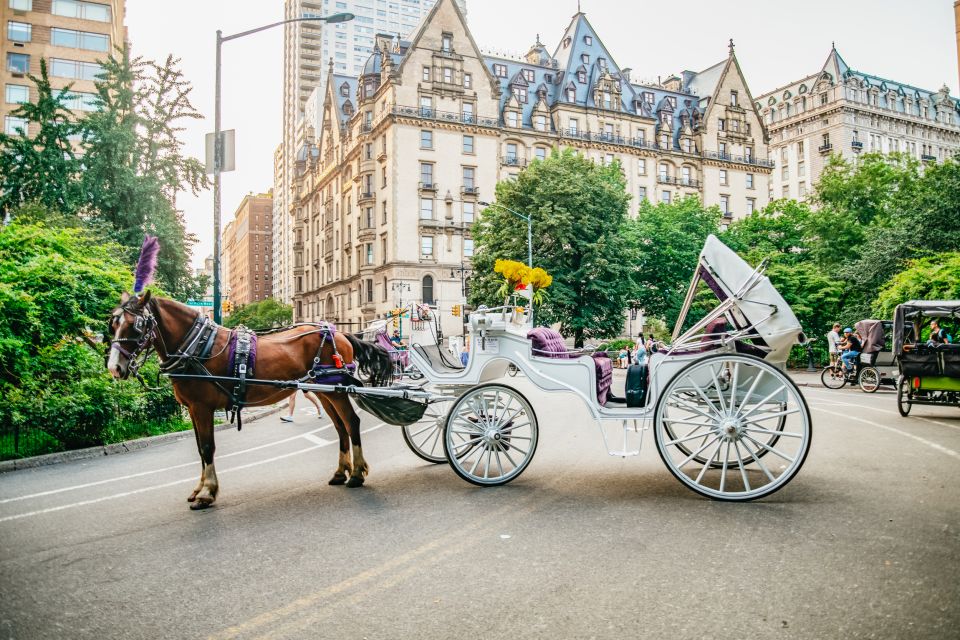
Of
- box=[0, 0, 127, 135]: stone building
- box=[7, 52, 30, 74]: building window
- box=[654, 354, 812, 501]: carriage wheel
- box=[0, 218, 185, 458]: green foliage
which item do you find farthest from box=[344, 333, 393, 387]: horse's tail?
box=[7, 52, 30, 74]: building window

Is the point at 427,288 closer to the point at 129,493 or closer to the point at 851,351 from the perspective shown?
→ the point at 851,351

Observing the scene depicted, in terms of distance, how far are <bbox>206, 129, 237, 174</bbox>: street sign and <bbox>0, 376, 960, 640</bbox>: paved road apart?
8.91m

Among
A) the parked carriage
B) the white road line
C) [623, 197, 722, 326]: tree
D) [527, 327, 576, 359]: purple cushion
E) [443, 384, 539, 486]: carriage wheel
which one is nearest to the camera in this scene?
[443, 384, 539, 486]: carriage wheel

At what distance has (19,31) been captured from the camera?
55500 millimetres

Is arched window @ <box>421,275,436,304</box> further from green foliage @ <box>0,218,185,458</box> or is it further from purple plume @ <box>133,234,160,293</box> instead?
purple plume @ <box>133,234,160,293</box>

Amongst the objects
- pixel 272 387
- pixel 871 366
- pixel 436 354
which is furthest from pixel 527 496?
pixel 871 366

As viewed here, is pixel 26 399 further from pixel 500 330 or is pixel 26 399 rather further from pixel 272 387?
pixel 500 330

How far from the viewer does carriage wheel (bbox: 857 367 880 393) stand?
70.6ft

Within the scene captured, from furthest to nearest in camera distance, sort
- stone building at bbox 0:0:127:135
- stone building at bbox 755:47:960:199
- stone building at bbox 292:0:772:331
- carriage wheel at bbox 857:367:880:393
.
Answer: stone building at bbox 755:47:960:199, stone building at bbox 292:0:772:331, stone building at bbox 0:0:127:135, carriage wheel at bbox 857:367:880:393

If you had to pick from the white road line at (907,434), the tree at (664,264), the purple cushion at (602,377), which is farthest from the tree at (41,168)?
the tree at (664,264)

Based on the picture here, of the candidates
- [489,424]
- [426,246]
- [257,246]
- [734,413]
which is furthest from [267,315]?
[734,413]

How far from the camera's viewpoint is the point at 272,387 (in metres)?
7.51

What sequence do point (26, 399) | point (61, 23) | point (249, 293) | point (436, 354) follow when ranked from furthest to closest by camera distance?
1. point (249, 293)
2. point (61, 23)
3. point (26, 399)
4. point (436, 354)

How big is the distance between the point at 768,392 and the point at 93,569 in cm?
653
